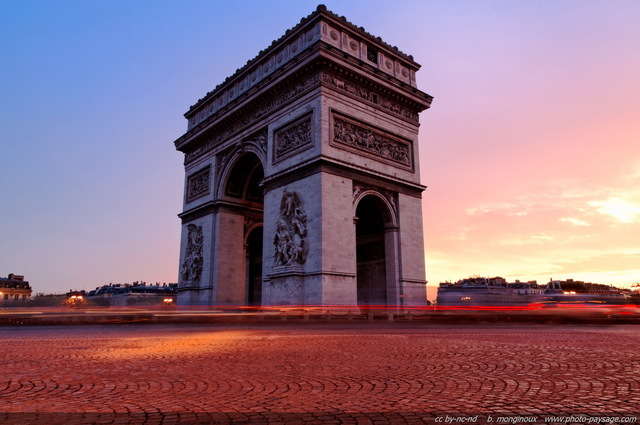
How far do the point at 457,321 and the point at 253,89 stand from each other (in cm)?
1667

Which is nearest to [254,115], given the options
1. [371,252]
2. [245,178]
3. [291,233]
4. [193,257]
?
[245,178]

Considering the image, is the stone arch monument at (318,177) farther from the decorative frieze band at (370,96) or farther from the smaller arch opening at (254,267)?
the smaller arch opening at (254,267)

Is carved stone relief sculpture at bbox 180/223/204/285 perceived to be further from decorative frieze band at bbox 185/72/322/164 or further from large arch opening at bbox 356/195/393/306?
large arch opening at bbox 356/195/393/306

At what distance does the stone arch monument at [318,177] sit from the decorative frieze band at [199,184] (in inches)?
24.6

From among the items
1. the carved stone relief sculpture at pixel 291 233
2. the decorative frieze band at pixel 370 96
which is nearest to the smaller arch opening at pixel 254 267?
the carved stone relief sculpture at pixel 291 233

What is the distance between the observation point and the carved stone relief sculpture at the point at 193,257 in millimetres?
29984

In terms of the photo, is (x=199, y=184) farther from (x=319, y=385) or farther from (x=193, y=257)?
(x=319, y=385)

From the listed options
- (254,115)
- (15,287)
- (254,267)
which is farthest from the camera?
(15,287)

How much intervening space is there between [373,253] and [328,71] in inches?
390


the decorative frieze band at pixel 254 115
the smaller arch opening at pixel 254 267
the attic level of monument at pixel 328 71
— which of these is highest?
the attic level of monument at pixel 328 71

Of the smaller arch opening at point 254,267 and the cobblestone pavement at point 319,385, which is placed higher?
the smaller arch opening at point 254,267

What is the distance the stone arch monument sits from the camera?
878 inches

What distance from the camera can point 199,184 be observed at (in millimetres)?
32375

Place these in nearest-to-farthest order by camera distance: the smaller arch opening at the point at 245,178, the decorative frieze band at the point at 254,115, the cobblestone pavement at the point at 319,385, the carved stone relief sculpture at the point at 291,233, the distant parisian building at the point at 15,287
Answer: the cobblestone pavement at the point at 319,385 < the carved stone relief sculpture at the point at 291,233 < the decorative frieze band at the point at 254,115 < the smaller arch opening at the point at 245,178 < the distant parisian building at the point at 15,287
